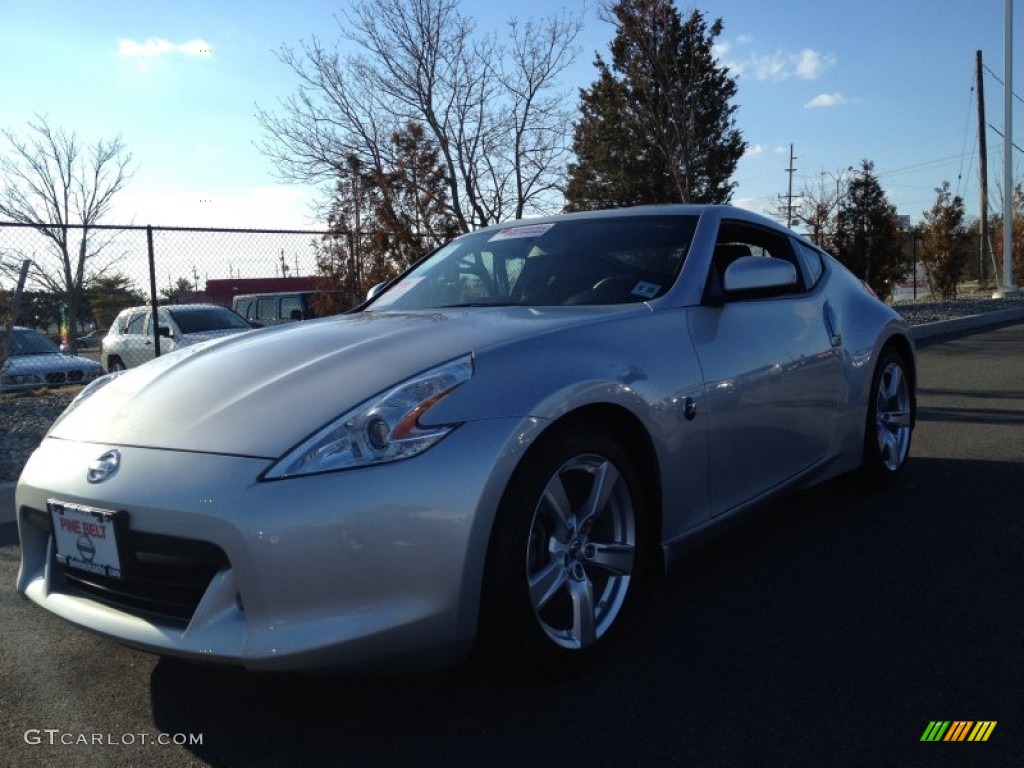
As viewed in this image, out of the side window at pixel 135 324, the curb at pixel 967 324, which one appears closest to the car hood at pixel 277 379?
the curb at pixel 967 324

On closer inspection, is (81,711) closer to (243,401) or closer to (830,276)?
(243,401)

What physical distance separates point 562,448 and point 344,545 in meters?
0.70

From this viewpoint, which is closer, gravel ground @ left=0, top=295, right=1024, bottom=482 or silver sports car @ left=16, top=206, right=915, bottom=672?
silver sports car @ left=16, top=206, right=915, bottom=672

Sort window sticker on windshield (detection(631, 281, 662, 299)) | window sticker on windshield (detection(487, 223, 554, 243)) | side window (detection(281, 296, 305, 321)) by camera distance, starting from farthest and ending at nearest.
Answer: side window (detection(281, 296, 305, 321)) → window sticker on windshield (detection(487, 223, 554, 243)) → window sticker on windshield (detection(631, 281, 662, 299))

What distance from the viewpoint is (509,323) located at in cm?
292

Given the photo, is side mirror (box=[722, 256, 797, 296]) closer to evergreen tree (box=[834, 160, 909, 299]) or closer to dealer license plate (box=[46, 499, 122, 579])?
dealer license plate (box=[46, 499, 122, 579])

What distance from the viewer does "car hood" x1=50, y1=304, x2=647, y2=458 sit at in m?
2.41

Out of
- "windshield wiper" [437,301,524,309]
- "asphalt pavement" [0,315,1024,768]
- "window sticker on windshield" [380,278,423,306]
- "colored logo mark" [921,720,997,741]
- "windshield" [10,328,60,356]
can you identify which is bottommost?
"colored logo mark" [921,720,997,741]

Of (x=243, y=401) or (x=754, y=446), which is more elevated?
(x=243, y=401)

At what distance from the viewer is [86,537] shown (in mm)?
2414

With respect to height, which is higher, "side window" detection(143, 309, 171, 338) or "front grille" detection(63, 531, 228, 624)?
"side window" detection(143, 309, 171, 338)

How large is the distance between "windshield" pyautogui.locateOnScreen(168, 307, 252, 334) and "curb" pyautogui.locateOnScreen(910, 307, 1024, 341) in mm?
10287

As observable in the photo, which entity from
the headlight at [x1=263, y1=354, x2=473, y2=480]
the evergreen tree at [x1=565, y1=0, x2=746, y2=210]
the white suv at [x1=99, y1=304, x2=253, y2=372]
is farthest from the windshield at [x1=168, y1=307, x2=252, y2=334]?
the headlight at [x1=263, y1=354, x2=473, y2=480]

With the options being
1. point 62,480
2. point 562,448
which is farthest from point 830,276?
point 62,480
